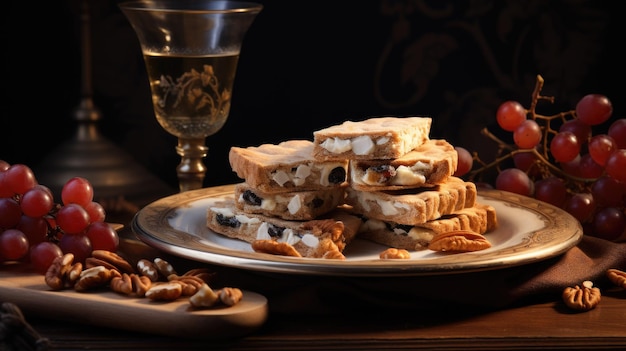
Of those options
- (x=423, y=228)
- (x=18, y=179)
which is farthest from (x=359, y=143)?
(x=18, y=179)

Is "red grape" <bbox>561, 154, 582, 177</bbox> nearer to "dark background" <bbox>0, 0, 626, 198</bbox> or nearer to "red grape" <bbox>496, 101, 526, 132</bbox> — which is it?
"red grape" <bbox>496, 101, 526, 132</bbox>

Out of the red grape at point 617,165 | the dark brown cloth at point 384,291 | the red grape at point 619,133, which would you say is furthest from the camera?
the red grape at point 619,133

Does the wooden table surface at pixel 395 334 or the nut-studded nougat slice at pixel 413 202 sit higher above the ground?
the nut-studded nougat slice at pixel 413 202

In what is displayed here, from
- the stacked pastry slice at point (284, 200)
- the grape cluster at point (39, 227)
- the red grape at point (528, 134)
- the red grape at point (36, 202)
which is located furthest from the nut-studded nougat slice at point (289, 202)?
the red grape at point (528, 134)

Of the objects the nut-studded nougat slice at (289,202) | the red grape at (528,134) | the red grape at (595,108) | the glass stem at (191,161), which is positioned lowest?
the glass stem at (191,161)

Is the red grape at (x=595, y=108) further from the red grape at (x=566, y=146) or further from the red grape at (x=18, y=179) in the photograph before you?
the red grape at (x=18, y=179)

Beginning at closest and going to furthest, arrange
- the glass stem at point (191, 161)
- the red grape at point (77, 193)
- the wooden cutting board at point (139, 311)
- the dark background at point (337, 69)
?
the wooden cutting board at point (139, 311), the red grape at point (77, 193), the glass stem at point (191, 161), the dark background at point (337, 69)
